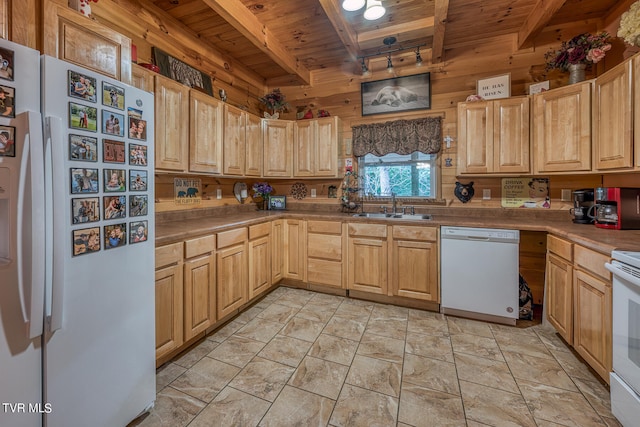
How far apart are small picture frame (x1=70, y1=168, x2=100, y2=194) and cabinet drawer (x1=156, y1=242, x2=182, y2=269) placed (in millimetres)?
678

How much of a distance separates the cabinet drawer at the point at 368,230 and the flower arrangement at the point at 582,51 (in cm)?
221

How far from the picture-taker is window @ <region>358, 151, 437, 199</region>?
3.29 m

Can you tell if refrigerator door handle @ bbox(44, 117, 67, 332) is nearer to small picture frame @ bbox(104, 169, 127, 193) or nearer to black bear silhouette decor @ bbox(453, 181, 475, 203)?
small picture frame @ bbox(104, 169, 127, 193)

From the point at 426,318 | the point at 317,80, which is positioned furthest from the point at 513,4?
the point at 426,318

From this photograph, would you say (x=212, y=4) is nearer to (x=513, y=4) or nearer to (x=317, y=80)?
(x=317, y=80)

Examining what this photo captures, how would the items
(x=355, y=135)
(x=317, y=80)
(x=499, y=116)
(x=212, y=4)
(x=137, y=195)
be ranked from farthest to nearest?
(x=317, y=80) → (x=355, y=135) → (x=499, y=116) → (x=212, y=4) → (x=137, y=195)

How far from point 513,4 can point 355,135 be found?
6.20ft

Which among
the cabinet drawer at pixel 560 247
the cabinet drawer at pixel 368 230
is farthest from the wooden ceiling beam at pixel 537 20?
the cabinet drawer at pixel 368 230

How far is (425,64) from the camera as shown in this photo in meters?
3.25

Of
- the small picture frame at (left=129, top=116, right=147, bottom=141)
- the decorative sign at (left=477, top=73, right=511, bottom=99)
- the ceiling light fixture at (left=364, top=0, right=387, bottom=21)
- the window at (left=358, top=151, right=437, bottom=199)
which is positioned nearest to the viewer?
the small picture frame at (left=129, top=116, right=147, bottom=141)

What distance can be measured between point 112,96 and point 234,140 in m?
1.73

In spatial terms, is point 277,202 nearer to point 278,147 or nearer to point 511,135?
point 278,147

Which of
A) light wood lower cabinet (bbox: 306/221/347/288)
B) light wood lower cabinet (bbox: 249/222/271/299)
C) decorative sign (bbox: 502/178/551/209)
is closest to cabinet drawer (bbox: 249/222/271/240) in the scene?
light wood lower cabinet (bbox: 249/222/271/299)

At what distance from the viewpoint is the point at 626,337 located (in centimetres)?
137
